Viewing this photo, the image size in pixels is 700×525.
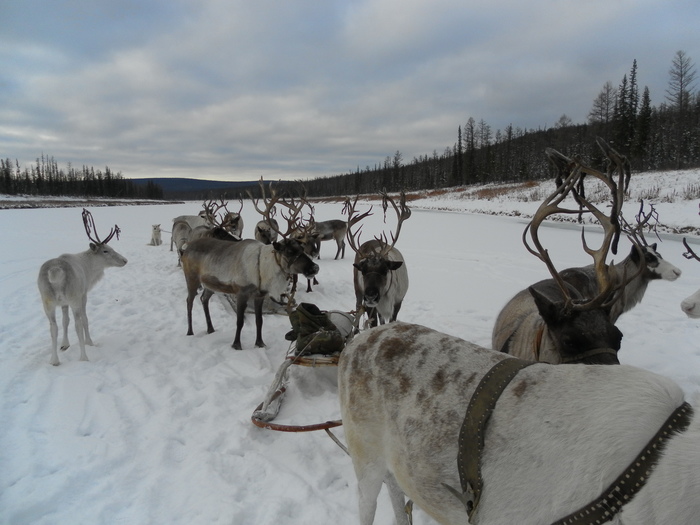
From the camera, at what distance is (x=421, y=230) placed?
20.6 metres

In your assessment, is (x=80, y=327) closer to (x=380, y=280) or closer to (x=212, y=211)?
(x=380, y=280)

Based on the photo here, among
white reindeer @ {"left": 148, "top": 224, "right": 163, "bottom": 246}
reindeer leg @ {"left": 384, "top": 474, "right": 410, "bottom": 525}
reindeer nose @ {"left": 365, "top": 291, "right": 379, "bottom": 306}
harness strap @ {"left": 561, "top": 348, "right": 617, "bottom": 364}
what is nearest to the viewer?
harness strap @ {"left": 561, "top": 348, "right": 617, "bottom": 364}

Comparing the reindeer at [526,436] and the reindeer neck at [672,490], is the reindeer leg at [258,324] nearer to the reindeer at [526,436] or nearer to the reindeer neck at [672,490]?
the reindeer at [526,436]

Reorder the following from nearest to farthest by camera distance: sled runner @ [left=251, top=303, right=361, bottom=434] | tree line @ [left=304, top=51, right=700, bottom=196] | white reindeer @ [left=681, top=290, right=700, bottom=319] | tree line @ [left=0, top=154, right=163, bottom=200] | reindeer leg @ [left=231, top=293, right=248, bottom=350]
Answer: sled runner @ [left=251, top=303, right=361, bottom=434], white reindeer @ [left=681, top=290, right=700, bottom=319], reindeer leg @ [left=231, top=293, right=248, bottom=350], tree line @ [left=304, top=51, right=700, bottom=196], tree line @ [left=0, top=154, right=163, bottom=200]

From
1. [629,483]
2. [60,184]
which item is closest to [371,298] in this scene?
[629,483]

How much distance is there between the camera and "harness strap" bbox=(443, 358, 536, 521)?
1.41 meters

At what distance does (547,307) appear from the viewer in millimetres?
2428

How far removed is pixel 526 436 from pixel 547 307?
130 cm

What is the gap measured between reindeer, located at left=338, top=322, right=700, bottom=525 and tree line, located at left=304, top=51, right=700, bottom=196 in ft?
53.1

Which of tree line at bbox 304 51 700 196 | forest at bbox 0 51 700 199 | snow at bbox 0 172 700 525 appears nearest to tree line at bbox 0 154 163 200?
forest at bbox 0 51 700 199

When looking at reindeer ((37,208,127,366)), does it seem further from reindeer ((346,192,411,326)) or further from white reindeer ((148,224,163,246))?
white reindeer ((148,224,163,246))

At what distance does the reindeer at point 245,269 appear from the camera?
5867mm

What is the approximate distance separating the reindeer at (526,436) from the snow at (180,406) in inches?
52.3

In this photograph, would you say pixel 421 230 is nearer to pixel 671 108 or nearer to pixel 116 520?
pixel 116 520
